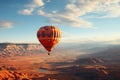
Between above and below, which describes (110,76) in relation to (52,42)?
below

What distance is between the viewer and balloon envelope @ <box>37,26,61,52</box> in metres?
42.8

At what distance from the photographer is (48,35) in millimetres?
42969

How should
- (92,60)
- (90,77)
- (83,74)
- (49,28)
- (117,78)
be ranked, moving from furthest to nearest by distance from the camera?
1. (92,60)
2. (83,74)
3. (90,77)
4. (117,78)
5. (49,28)

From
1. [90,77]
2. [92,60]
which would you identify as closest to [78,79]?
[90,77]

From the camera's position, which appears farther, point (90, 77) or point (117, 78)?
point (90, 77)

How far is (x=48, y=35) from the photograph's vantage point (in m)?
43.0

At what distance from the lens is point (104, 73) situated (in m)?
86.1

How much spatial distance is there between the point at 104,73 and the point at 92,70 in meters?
9.13

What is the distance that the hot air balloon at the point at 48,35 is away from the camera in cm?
4278

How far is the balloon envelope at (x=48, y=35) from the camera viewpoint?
42781 millimetres

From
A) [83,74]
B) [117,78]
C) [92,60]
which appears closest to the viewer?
[117,78]

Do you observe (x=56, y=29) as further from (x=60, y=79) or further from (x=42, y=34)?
(x=60, y=79)

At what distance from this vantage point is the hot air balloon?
4278cm

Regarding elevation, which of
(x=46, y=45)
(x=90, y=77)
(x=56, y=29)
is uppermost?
(x=56, y=29)
